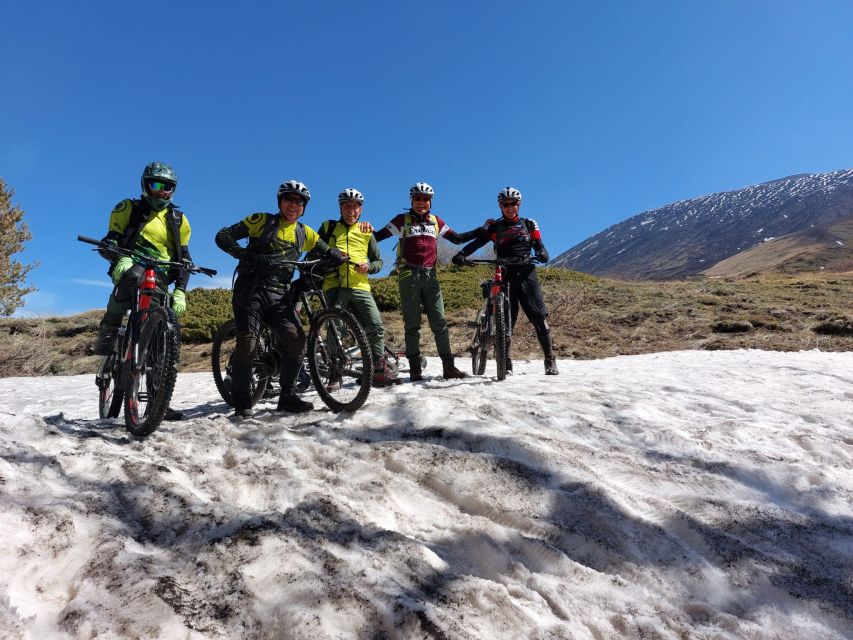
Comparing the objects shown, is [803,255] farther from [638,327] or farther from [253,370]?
[253,370]

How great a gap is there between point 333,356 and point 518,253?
10.9 ft

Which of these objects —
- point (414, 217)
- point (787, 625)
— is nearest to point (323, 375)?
point (414, 217)

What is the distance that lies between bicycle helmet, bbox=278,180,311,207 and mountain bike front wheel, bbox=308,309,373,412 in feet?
4.15

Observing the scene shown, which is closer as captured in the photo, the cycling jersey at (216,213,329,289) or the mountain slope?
the cycling jersey at (216,213,329,289)

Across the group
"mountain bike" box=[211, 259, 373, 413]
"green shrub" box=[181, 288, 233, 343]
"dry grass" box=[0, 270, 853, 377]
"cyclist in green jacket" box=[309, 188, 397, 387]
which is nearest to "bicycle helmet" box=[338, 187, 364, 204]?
"cyclist in green jacket" box=[309, 188, 397, 387]

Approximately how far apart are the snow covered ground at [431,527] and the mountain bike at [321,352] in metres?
0.50

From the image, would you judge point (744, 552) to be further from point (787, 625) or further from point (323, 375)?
point (323, 375)

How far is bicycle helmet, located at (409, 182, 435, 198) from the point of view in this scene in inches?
261

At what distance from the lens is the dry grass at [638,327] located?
10555 millimetres

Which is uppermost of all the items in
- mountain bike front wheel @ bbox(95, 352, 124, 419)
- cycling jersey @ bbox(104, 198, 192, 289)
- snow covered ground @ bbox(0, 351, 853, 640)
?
cycling jersey @ bbox(104, 198, 192, 289)

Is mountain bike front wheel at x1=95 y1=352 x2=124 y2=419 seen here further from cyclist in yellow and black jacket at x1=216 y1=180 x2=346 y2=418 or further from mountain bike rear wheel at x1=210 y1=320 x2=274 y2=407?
cyclist in yellow and black jacket at x1=216 y1=180 x2=346 y2=418

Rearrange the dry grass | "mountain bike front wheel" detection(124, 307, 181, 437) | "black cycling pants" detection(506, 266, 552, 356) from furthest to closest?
the dry grass
"black cycling pants" detection(506, 266, 552, 356)
"mountain bike front wheel" detection(124, 307, 181, 437)

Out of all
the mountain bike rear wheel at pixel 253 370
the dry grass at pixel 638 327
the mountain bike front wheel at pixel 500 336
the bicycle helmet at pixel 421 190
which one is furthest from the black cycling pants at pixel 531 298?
the dry grass at pixel 638 327

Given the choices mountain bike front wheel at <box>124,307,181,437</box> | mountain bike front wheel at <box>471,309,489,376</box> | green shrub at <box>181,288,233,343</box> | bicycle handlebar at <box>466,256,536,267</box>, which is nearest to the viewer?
mountain bike front wheel at <box>124,307,181,437</box>
